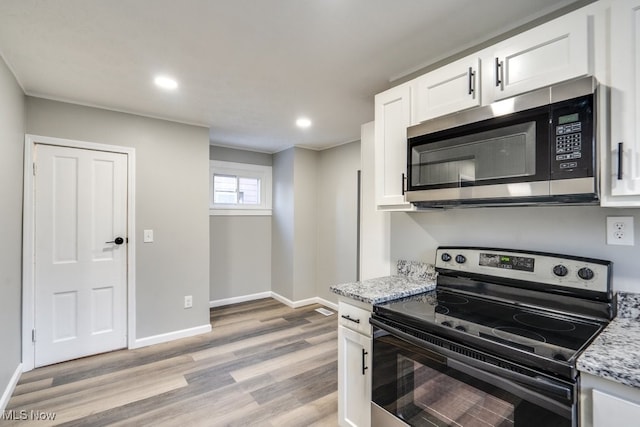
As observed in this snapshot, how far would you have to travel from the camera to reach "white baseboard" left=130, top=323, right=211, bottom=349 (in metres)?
3.09

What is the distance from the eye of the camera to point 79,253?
2820 mm

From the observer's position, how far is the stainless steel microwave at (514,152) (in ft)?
3.82

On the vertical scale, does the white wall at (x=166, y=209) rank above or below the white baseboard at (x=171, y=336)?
above

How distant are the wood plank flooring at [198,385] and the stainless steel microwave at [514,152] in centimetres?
170

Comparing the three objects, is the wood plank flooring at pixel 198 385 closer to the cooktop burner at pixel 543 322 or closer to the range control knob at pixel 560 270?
the cooktop burner at pixel 543 322

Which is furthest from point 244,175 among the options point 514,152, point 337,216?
point 514,152

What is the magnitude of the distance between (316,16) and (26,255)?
9.78ft

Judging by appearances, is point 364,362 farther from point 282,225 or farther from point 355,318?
point 282,225

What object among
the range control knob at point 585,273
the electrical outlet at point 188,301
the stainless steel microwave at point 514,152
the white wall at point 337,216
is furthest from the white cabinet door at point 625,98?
the electrical outlet at point 188,301

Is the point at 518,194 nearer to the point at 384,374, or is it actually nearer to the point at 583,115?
the point at 583,115

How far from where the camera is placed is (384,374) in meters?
1.50

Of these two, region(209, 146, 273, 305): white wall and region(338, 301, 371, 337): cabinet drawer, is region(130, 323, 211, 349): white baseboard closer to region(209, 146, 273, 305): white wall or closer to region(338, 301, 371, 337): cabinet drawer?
region(209, 146, 273, 305): white wall

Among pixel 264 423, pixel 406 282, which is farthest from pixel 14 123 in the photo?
pixel 406 282

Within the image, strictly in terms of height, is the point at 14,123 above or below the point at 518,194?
above
